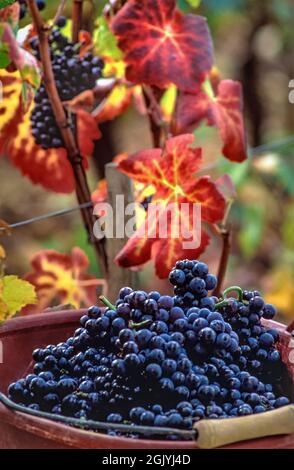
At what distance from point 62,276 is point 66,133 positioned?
0.22 meters

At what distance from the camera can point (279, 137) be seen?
3373 mm

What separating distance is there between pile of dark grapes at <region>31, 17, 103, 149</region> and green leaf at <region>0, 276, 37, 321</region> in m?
0.25

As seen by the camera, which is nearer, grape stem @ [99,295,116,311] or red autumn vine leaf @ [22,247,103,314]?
grape stem @ [99,295,116,311]

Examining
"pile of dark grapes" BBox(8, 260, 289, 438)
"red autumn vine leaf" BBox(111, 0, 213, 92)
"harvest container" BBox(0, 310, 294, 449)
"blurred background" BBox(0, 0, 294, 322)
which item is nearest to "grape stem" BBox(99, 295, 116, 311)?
"pile of dark grapes" BBox(8, 260, 289, 438)

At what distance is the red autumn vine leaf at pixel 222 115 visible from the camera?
1.10 meters

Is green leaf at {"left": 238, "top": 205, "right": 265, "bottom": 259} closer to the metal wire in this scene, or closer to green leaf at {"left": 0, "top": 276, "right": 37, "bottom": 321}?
green leaf at {"left": 0, "top": 276, "right": 37, "bottom": 321}

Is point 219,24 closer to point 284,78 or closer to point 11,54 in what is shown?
point 284,78

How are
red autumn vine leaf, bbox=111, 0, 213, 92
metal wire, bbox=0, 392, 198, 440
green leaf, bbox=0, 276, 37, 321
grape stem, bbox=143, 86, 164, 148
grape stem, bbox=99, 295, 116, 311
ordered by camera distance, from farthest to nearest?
grape stem, bbox=143, 86, 164, 148 < red autumn vine leaf, bbox=111, 0, 213, 92 < green leaf, bbox=0, 276, 37, 321 < grape stem, bbox=99, 295, 116, 311 < metal wire, bbox=0, 392, 198, 440

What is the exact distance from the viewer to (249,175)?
9.20 feet

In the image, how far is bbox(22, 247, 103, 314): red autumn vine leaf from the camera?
48.4 inches

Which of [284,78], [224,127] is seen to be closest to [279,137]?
[284,78]

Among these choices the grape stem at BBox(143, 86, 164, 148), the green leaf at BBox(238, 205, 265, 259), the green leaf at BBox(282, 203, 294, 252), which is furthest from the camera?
the green leaf at BBox(282, 203, 294, 252)

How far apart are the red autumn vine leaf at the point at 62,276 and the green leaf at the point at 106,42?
279mm

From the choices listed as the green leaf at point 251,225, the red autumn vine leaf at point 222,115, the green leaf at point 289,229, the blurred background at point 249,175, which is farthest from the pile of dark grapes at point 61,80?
the green leaf at point 289,229
